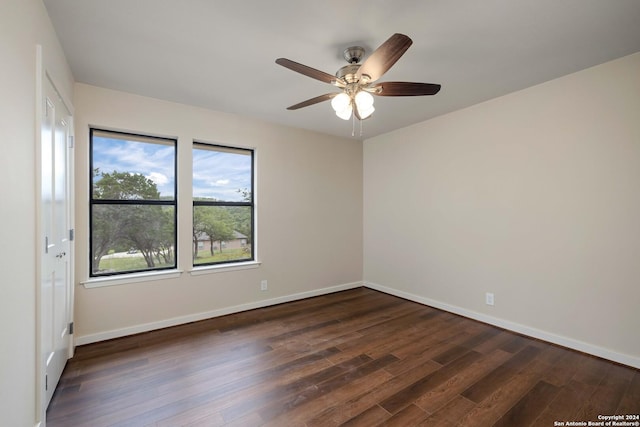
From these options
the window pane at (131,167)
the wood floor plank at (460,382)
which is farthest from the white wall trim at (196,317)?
the wood floor plank at (460,382)

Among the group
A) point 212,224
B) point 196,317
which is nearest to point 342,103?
point 212,224

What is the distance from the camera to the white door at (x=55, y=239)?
5.82ft

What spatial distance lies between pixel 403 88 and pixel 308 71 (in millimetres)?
719

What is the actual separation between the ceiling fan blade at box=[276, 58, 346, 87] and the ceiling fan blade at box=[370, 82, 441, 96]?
10.9 inches

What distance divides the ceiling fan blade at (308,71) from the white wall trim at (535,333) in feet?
9.86

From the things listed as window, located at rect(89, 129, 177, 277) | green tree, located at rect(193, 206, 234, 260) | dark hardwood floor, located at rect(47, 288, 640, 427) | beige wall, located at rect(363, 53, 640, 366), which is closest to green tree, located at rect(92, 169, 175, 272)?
window, located at rect(89, 129, 177, 277)

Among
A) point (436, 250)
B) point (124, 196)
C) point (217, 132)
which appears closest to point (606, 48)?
point (436, 250)

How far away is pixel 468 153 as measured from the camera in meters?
3.44

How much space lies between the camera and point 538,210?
2.86 m

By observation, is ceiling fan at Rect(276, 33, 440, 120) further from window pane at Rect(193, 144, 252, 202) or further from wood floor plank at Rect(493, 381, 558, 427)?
wood floor plank at Rect(493, 381, 558, 427)

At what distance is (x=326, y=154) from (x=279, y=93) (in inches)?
63.2

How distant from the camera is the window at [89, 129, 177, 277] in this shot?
2910mm

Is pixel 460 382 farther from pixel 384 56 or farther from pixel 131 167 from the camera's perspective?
pixel 131 167

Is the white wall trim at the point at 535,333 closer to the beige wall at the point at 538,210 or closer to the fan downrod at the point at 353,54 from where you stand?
the beige wall at the point at 538,210
